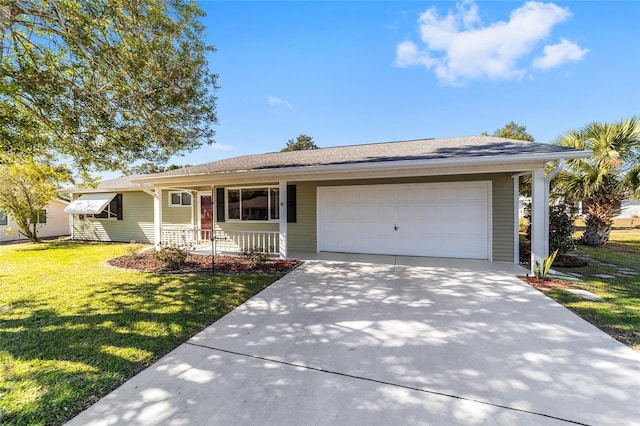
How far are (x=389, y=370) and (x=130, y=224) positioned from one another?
14.0 metres

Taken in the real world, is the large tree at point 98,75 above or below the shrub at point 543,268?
above

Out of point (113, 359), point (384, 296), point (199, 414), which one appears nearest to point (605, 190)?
point (384, 296)

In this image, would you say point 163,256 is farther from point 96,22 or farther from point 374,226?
point 374,226

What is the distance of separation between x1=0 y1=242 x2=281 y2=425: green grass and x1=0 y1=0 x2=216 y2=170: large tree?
2.90 meters

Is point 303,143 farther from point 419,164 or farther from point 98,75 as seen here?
point 98,75

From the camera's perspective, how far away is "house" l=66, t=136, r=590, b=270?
601 cm

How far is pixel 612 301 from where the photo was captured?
4289mm

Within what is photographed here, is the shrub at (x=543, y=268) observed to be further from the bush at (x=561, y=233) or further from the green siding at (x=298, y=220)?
the bush at (x=561, y=233)

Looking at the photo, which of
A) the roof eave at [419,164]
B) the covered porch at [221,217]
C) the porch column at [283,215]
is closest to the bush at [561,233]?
the roof eave at [419,164]

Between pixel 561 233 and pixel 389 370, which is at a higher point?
pixel 561 233

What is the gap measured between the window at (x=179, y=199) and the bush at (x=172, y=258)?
437cm

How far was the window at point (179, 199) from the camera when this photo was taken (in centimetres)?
1100

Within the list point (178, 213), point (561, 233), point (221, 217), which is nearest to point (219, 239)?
point (221, 217)

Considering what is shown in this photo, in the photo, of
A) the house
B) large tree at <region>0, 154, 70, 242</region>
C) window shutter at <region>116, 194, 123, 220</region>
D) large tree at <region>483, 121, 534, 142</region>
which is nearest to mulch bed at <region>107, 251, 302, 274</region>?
the house
